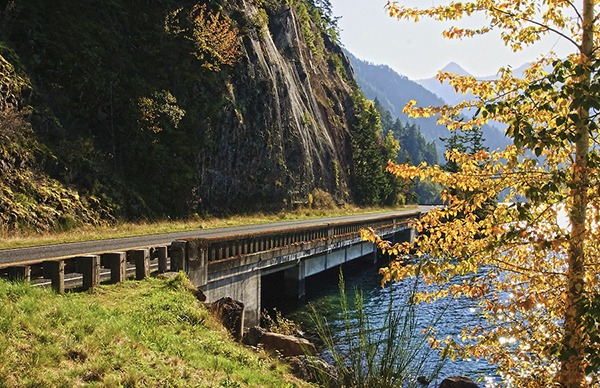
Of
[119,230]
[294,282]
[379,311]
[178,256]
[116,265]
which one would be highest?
[116,265]

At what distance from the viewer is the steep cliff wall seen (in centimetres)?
2206

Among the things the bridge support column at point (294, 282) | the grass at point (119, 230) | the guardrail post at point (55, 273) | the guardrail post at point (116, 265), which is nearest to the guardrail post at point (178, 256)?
the guardrail post at point (116, 265)

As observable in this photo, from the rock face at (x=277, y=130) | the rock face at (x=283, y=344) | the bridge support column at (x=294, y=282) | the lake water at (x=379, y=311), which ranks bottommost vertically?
the lake water at (x=379, y=311)

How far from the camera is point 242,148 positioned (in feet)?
125

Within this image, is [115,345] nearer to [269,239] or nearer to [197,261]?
[197,261]

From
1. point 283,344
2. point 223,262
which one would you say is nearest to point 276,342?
point 283,344

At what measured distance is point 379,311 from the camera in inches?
936

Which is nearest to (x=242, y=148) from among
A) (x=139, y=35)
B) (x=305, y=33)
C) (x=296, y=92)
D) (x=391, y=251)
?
(x=139, y=35)

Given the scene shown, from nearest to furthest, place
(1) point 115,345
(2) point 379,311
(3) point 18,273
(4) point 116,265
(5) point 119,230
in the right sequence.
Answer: (1) point 115,345 < (3) point 18,273 < (4) point 116,265 < (5) point 119,230 < (2) point 379,311

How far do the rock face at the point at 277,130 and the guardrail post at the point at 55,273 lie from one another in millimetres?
23163

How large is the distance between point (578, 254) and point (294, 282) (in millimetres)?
21891

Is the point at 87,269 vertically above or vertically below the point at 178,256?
above

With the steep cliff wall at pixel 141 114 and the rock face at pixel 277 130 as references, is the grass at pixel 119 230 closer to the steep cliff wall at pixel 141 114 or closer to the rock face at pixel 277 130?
the steep cliff wall at pixel 141 114

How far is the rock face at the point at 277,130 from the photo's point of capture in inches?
1426
